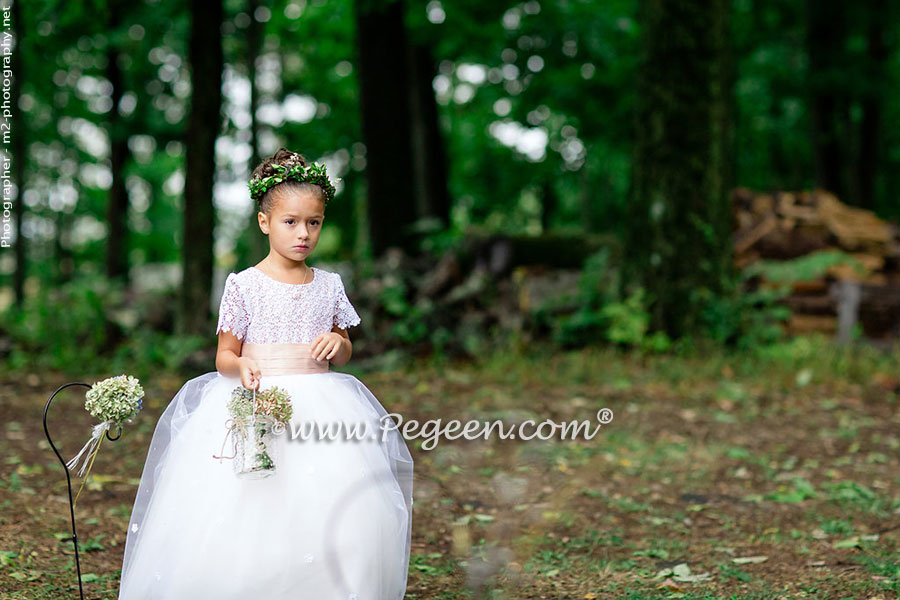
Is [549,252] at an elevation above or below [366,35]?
below

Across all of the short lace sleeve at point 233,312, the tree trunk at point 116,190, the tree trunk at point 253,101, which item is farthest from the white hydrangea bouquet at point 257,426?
the tree trunk at point 116,190

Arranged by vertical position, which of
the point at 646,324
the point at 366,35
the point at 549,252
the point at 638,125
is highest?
the point at 366,35

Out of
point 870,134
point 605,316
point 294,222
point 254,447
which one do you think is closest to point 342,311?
point 294,222

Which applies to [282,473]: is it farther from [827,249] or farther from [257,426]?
[827,249]

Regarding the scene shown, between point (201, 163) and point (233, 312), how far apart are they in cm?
705

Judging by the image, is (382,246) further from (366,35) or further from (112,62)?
(112,62)

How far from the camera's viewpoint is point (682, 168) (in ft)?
28.6

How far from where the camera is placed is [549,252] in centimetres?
1041

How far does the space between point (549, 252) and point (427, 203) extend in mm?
4127

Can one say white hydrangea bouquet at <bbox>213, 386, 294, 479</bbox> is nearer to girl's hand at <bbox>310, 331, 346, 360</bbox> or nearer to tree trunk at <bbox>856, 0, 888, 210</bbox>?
girl's hand at <bbox>310, 331, 346, 360</bbox>

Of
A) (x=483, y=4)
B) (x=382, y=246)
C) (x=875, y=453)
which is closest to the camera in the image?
(x=875, y=453)

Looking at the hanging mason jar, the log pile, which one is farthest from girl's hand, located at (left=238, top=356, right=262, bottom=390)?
the log pile

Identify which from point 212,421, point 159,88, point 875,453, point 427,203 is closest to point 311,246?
point 212,421

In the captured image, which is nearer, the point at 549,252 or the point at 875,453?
the point at 875,453
